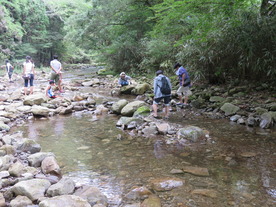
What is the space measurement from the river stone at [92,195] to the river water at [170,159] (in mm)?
126

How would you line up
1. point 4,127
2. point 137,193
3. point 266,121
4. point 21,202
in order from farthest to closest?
point 4,127
point 266,121
point 137,193
point 21,202

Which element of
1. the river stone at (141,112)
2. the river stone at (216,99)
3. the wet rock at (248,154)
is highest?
the river stone at (216,99)

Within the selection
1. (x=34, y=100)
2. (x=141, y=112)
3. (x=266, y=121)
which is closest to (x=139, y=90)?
(x=141, y=112)

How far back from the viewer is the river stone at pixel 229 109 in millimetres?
6637

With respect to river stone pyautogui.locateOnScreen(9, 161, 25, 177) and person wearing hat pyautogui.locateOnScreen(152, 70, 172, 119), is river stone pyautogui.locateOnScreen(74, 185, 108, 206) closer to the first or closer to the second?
river stone pyautogui.locateOnScreen(9, 161, 25, 177)

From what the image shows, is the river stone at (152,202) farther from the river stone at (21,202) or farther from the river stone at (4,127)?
the river stone at (4,127)

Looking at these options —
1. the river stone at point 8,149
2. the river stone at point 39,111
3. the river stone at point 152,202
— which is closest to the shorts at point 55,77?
the river stone at point 39,111

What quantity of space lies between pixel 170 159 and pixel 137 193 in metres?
1.28

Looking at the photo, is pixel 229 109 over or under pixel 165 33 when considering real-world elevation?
A: under

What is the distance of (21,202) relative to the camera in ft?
8.33

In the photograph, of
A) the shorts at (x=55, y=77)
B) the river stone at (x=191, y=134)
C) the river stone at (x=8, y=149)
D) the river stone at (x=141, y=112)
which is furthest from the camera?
the shorts at (x=55, y=77)

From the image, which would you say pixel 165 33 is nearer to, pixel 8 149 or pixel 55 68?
pixel 55 68

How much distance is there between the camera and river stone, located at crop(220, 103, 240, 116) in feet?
21.8

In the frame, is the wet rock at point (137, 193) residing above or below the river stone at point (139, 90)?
below
